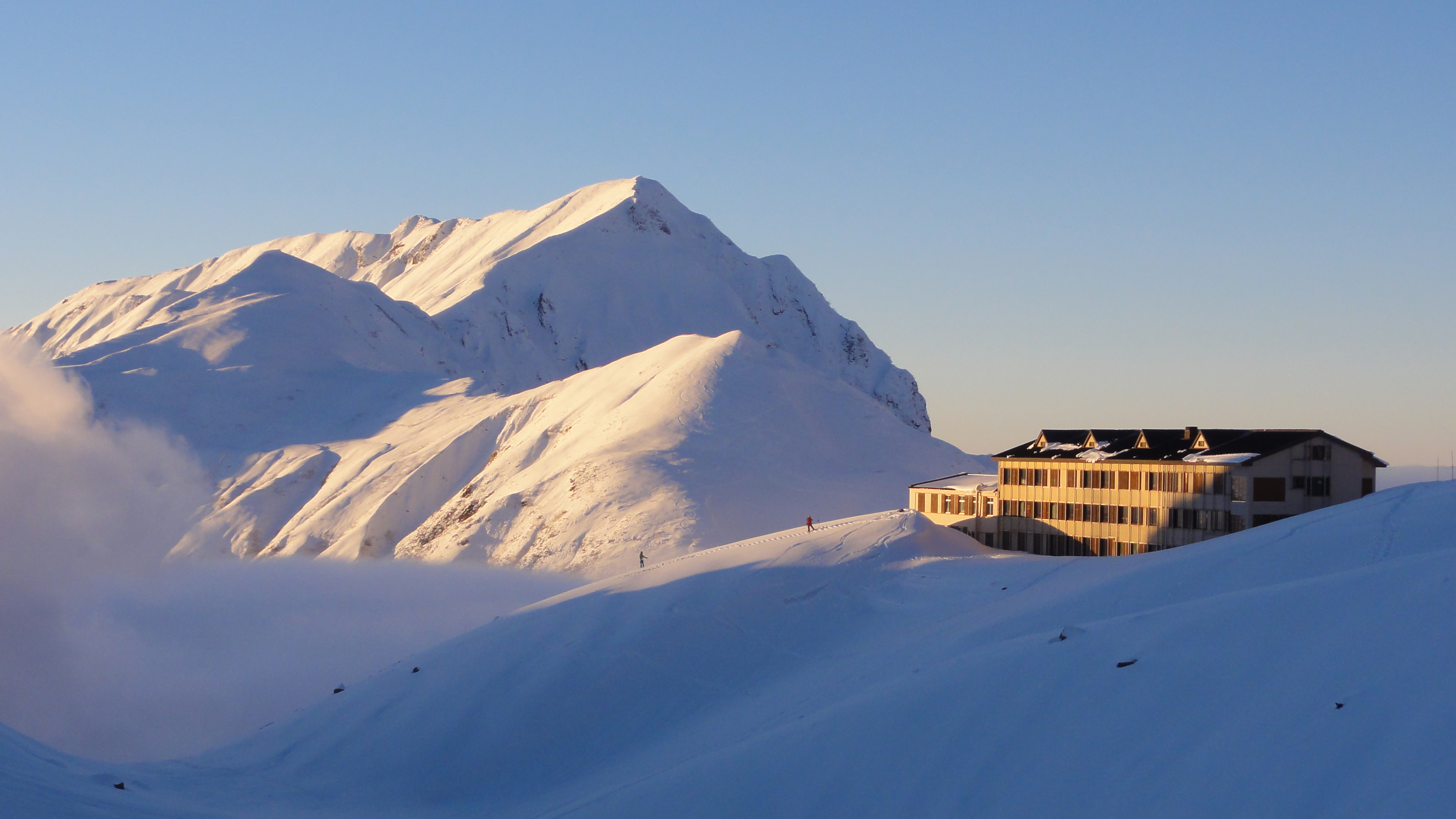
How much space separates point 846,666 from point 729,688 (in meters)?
4.34

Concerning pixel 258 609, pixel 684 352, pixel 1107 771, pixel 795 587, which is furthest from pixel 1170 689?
pixel 684 352

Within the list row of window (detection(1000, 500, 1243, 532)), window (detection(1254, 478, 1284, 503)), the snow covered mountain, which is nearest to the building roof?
row of window (detection(1000, 500, 1243, 532))

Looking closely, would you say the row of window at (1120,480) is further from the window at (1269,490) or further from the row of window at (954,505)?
the row of window at (954,505)

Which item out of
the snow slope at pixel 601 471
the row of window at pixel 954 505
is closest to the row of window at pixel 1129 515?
the row of window at pixel 954 505

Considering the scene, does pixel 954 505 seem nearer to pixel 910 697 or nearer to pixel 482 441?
pixel 910 697

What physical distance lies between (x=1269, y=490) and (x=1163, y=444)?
6.79 m

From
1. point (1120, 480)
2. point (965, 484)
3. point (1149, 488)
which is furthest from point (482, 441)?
point (1149, 488)

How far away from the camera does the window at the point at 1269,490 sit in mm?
53531

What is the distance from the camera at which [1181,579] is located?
3494 centimetres

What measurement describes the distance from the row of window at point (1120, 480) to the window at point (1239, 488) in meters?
0.26

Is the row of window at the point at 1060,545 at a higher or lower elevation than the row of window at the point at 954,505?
lower

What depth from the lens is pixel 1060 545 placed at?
61656mm

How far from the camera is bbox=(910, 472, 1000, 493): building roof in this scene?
68500 mm

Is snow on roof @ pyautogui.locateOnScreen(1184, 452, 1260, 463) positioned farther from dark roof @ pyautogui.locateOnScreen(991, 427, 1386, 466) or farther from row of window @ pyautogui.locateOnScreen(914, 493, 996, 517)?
row of window @ pyautogui.locateOnScreen(914, 493, 996, 517)
